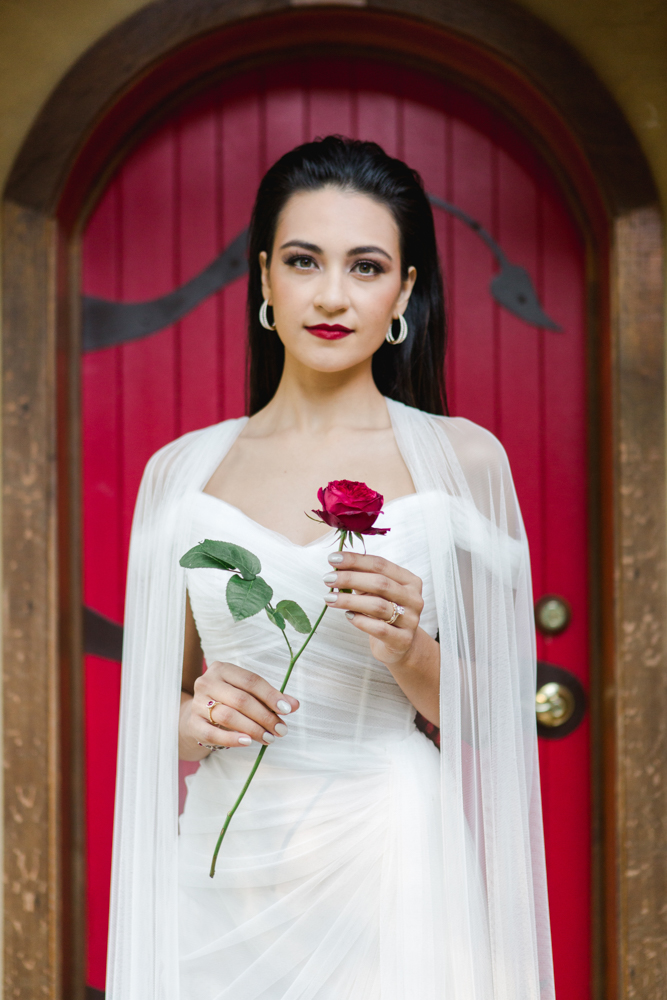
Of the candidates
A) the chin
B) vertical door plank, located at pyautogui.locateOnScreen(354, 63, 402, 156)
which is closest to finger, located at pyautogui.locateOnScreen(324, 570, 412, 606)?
the chin

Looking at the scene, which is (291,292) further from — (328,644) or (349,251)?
(328,644)

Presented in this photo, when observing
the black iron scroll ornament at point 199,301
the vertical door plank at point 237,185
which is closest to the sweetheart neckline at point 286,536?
the vertical door plank at point 237,185

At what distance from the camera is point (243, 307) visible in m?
1.67

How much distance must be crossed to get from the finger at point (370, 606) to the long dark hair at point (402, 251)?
465mm

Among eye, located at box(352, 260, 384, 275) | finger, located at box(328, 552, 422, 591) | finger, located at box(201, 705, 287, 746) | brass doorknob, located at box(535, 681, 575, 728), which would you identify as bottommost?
brass doorknob, located at box(535, 681, 575, 728)

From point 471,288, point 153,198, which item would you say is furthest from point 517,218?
point 153,198

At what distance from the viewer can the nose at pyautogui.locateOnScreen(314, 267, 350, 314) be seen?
1.01 metres

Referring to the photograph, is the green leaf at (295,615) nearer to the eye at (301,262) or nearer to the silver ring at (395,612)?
the silver ring at (395,612)

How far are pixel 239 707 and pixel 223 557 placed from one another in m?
0.19

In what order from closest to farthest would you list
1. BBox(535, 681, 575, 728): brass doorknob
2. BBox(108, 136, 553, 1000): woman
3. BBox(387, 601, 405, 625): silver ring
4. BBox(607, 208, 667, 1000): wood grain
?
BBox(387, 601, 405, 625): silver ring < BBox(108, 136, 553, 1000): woman < BBox(607, 208, 667, 1000): wood grain < BBox(535, 681, 575, 728): brass doorknob

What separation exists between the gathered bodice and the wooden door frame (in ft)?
2.28

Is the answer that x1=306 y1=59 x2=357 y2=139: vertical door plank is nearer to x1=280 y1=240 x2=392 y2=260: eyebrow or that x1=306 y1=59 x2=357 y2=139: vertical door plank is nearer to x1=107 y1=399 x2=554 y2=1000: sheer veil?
x1=280 y1=240 x2=392 y2=260: eyebrow

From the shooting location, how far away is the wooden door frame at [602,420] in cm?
153

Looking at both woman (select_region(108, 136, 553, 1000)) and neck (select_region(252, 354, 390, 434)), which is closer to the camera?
woman (select_region(108, 136, 553, 1000))
